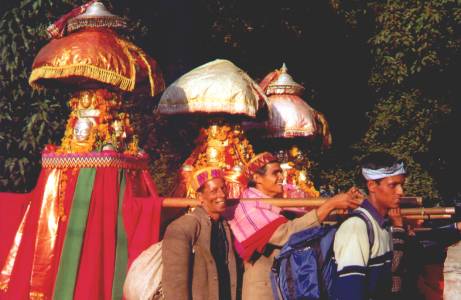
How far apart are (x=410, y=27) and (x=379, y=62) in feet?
4.13

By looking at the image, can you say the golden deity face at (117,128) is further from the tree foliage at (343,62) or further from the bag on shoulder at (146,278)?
the tree foliage at (343,62)

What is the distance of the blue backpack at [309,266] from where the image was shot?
4207 millimetres

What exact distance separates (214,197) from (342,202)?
38.6 inches

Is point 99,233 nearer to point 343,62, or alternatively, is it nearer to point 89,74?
point 89,74

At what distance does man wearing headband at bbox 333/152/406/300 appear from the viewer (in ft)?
12.4

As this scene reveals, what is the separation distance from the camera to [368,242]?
152 inches

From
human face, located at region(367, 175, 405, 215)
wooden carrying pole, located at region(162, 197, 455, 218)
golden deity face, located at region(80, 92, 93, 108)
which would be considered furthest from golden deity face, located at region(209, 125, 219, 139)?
human face, located at region(367, 175, 405, 215)

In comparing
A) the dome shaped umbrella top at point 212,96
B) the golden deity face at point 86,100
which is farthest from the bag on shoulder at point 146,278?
the dome shaped umbrella top at point 212,96

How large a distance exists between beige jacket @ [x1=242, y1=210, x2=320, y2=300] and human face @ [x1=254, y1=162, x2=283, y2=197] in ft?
1.74

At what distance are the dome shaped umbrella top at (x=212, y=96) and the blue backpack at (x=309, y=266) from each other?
2833 millimetres

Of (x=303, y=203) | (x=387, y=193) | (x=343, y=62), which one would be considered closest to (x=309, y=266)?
(x=387, y=193)

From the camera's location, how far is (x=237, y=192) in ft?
22.4

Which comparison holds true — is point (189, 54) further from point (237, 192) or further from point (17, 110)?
point (237, 192)

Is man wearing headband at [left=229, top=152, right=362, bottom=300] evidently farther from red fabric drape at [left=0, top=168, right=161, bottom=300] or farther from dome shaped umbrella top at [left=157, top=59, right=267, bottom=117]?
dome shaped umbrella top at [left=157, top=59, right=267, bottom=117]
